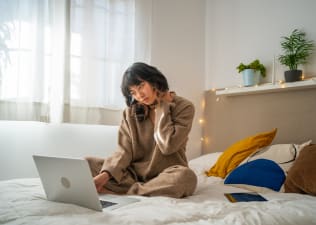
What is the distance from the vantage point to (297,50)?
77.0 inches

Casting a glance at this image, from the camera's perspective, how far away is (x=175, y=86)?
9.00 ft

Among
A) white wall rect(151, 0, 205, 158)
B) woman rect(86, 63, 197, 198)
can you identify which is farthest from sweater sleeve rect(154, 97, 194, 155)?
white wall rect(151, 0, 205, 158)

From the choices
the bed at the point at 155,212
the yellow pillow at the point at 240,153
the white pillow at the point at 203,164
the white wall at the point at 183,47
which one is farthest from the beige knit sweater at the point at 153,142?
the white wall at the point at 183,47

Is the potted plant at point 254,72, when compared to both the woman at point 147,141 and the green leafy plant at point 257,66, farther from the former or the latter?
the woman at point 147,141

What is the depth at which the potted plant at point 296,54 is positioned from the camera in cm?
194

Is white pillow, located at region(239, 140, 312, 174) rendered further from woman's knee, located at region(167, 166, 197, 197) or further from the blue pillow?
woman's knee, located at region(167, 166, 197, 197)

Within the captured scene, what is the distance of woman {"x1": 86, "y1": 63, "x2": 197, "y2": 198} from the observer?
1283 mm

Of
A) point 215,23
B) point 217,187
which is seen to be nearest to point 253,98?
point 215,23

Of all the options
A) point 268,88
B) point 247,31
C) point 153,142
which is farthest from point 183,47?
A: point 153,142

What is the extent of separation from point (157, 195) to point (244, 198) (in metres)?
0.34

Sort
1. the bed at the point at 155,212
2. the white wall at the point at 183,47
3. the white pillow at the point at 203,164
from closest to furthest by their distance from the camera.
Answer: the bed at the point at 155,212, the white pillow at the point at 203,164, the white wall at the point at 183,47

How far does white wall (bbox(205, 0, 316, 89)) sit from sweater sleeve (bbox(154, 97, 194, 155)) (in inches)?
39.7

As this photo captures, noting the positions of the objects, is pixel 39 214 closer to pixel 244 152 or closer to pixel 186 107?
pixel 186 107

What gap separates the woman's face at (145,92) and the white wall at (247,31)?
1.10 m
